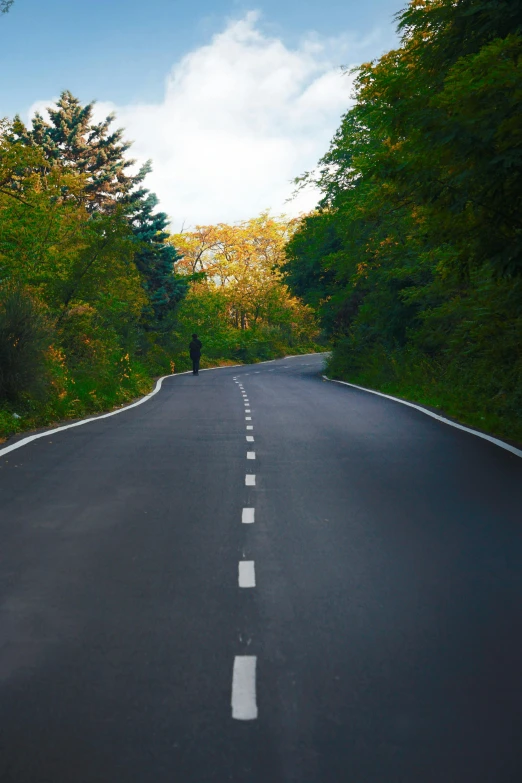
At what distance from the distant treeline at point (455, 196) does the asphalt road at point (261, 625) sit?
358 cm

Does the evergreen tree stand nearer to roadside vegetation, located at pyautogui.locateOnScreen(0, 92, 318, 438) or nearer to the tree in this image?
roadside vegetation, located at pyautogui.locateOnScreen(0, 92, 318, 438)

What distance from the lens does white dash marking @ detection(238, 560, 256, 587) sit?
20.8 feet

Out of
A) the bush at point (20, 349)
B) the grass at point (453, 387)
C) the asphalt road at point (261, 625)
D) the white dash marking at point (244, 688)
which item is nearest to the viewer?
the asphalt road at point (261, 625)

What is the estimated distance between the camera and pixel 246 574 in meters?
6.59

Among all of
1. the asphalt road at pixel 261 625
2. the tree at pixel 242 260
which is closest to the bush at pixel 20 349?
the asphalt road at pixel 261 625

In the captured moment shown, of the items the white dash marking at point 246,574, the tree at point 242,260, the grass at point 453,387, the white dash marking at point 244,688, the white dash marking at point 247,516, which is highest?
the tree at point 242,260

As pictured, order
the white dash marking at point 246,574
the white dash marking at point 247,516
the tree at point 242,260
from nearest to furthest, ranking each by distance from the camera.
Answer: the white dash marking at point 246,574 < the white dash marking at point 247,516 < the tree at point 242,260

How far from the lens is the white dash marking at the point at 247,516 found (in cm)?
846

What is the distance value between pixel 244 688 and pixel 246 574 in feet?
7.28

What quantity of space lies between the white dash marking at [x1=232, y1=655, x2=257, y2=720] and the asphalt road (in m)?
0.01

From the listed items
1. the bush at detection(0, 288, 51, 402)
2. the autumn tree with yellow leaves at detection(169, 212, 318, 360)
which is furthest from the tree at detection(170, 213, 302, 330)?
the bush at detection(0, 288, 51, 402)

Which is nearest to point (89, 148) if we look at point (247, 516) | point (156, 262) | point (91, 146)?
point (91, 146)

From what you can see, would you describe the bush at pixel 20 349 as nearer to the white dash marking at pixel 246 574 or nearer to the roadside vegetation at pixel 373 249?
the roadside vegetation at pixel 373 249

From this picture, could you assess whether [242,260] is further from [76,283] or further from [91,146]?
[76,283]
